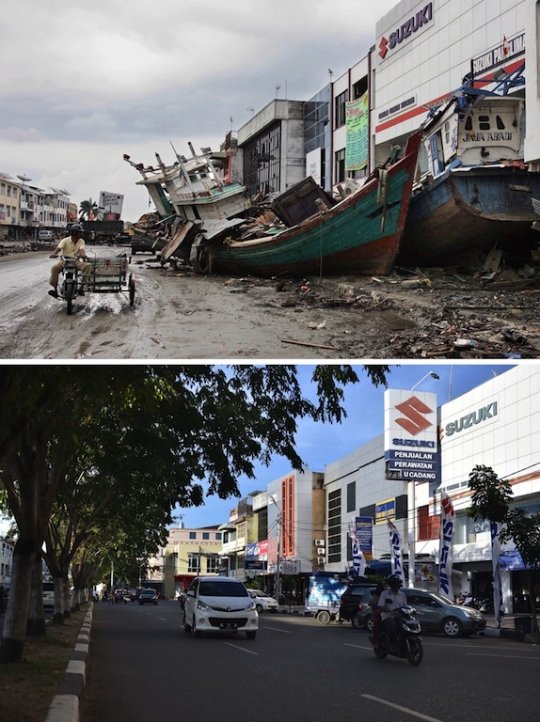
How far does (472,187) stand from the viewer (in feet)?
54.3

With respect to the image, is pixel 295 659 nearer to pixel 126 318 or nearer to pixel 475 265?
pixel 126 318

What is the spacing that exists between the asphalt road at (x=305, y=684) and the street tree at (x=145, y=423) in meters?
1.97

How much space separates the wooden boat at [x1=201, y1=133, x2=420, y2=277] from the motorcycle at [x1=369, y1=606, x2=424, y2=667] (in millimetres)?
7936

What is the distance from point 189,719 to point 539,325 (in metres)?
6.84

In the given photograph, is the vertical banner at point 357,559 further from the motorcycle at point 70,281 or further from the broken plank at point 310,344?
the broken plank at point 310,344

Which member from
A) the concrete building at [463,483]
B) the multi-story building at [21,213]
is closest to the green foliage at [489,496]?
the concrete building at [463,483]

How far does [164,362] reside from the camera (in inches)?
252

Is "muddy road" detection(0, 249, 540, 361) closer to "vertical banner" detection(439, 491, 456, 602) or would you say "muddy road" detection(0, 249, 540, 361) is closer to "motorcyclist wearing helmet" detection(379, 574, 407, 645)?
"motorcyclist wearing helmet" detection(379, 574, 407, 645)

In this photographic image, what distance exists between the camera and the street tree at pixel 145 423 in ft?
18.8

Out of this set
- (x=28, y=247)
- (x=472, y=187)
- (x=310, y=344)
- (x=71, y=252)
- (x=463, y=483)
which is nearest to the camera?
(x=310, y=344)

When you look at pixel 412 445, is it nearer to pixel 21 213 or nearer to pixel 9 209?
pixel 21 213

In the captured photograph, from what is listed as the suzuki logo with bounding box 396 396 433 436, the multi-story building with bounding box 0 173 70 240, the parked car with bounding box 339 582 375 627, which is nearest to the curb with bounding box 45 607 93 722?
the parked car with bounding box 339 582 375 627

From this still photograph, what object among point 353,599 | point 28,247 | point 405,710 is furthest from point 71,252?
point 28,247

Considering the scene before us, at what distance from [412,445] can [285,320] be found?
15907mm
